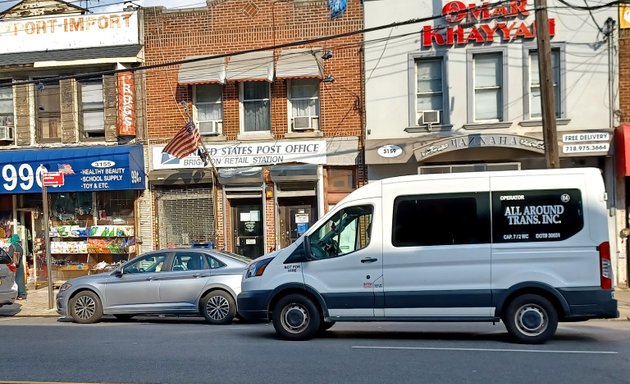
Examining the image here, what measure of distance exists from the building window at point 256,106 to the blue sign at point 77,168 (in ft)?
10.2

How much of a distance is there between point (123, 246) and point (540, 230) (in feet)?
43.6

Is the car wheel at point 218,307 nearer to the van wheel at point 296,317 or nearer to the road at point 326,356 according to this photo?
the road at point 326,356

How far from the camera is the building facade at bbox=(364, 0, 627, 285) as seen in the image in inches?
677

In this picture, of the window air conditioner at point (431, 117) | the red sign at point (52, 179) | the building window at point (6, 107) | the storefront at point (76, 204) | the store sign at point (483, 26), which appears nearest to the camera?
the red sign at point (52, 179)

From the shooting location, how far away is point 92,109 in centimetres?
2006

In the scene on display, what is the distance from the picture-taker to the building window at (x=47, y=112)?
2030cm

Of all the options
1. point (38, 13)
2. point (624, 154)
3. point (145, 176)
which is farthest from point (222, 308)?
point (38, 13)

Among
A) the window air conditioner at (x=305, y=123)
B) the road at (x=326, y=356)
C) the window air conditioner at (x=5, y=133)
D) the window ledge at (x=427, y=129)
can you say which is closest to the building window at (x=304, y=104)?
the window air conditioner at (x=305, y=123)

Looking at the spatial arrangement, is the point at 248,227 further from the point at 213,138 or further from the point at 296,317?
the point at 296,317

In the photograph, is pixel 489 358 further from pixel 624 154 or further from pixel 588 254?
pixel 624 154

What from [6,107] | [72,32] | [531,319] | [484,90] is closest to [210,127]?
[72,32]

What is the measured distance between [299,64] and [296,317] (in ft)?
31.5

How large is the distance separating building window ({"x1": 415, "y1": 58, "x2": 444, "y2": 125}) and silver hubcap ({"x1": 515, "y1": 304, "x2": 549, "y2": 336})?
8.98 m

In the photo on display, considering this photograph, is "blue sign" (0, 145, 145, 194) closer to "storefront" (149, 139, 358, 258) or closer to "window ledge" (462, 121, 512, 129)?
"storefront" (149, 139, 358, 258)
